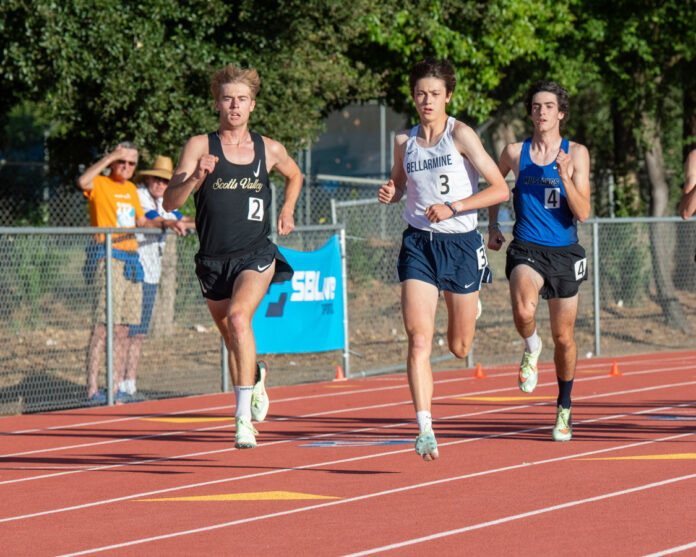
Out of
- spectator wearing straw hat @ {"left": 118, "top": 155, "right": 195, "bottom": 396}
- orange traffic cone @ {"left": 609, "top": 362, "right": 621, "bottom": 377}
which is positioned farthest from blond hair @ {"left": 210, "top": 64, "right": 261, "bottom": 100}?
orange traffic cone @ {"left": 609, "top": 362, "right": 621, "bottom": 377}

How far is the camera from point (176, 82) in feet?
53.9

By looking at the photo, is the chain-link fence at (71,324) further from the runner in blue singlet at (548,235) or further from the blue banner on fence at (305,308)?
the runner in blue singlet at (548,235)

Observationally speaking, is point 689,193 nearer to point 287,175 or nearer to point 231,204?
point 287,175

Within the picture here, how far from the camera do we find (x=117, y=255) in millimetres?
12773

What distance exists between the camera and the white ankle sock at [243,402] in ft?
26.8

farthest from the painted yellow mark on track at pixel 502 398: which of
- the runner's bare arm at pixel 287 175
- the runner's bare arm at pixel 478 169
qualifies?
the runner's bare arm at pixel 478 169

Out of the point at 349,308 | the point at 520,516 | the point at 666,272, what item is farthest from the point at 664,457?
the point at 666,272

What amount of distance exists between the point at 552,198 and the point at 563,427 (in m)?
1.54

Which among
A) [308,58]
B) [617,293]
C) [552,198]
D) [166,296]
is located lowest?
[166,296]

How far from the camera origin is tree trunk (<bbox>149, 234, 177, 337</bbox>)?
13.5 m

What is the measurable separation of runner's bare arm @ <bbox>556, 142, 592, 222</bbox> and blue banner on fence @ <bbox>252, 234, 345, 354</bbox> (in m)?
5.68

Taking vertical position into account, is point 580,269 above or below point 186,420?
above

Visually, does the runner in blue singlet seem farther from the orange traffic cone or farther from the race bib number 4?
the orange traffic cone

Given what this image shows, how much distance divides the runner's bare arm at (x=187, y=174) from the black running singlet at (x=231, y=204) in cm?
7
